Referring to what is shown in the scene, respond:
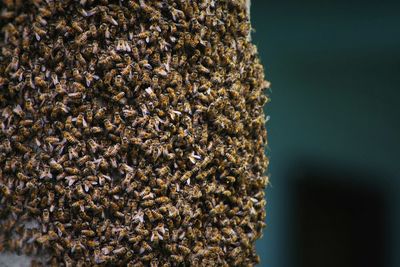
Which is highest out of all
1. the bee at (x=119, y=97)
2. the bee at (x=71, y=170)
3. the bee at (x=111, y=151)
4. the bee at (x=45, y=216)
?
the bee at (x=119, y=97)

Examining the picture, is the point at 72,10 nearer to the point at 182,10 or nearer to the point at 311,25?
the point at 182,10

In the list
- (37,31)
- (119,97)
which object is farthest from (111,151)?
(37,31)

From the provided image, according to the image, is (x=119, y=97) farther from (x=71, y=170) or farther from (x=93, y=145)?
(x=71, y=170)

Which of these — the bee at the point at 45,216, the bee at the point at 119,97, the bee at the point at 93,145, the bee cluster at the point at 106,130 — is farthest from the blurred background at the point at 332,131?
the bee at the point at 45,216

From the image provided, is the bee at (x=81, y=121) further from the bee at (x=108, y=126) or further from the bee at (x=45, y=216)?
the bee at (x=45, y=216)

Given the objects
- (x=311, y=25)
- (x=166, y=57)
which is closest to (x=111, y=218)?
(x=166, y=57)

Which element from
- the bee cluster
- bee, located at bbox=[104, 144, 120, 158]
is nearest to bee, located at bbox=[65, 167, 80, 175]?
the bee cluster

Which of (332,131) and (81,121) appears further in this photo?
(332,131)
